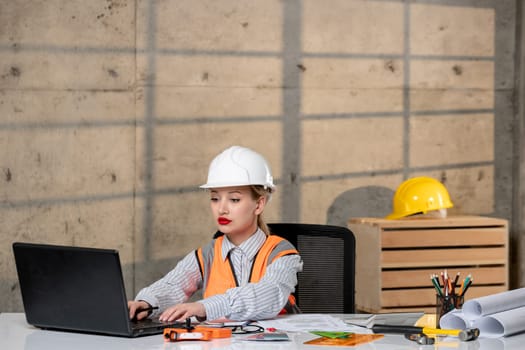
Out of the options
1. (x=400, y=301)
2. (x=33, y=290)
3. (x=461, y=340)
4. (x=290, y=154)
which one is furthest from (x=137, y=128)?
(x=461, y=340)

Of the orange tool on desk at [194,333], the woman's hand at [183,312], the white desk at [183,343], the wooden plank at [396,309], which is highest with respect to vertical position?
the woman's hand at [183,312]

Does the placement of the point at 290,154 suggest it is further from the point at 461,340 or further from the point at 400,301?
the point at 461,340

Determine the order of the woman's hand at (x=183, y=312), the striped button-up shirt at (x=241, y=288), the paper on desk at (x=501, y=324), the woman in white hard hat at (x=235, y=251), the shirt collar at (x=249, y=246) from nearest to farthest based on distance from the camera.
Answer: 1. the paper on desk at (x=501, y=324)
2. the woman's hand at (x=183, y=312)
3. the striped button-up shirt at (x=241, y=288)
4. the woman in white hard hat at (x=235, y=251)
5. the shirt collar at (x=249, y=246)

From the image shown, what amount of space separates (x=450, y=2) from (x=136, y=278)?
2693 millimetres

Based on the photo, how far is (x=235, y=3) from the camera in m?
5.17

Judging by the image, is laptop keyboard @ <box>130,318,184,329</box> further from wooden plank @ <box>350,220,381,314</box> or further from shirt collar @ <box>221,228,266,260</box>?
wooden plank @ <box>350,220,381,314</box>

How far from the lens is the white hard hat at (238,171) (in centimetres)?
Result: 291

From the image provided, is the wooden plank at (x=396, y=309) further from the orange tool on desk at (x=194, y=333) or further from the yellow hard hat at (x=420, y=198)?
the orange tool on desk at (x=194, y=333)

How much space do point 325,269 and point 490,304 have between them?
89cm

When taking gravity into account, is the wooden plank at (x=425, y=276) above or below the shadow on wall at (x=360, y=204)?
below

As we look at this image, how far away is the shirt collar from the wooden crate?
1881 mm

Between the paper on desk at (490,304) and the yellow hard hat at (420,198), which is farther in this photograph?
the yellow hard hat at (420,198)

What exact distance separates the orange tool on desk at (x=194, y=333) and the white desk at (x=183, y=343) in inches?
0.9

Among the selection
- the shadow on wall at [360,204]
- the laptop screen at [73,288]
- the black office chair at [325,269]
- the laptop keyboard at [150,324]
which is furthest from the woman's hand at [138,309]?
the shadow on wall at [360,204]
